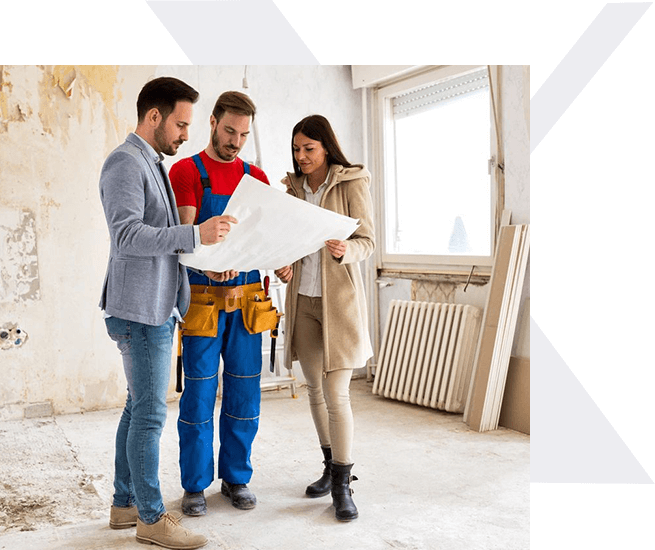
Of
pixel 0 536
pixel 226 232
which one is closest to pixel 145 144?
pixel 226 232

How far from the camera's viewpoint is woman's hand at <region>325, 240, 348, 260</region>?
2264mm

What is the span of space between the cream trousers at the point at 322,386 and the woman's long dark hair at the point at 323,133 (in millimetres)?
539

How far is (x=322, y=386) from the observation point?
Answer: 8.32ft

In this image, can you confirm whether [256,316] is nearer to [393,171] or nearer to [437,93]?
[437,93]

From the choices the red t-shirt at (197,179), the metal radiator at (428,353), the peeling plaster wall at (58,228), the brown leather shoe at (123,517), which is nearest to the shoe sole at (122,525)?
the brown leather shoe at (123,517)

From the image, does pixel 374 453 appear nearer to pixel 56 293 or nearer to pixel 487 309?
pixel 487 309

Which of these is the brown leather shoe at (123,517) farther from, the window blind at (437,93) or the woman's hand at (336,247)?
the window blind at (437,93)

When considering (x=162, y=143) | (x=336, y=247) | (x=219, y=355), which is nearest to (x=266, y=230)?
(x=336, y=247)

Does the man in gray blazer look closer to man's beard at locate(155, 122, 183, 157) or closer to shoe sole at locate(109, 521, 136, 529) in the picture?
man's beard at locate(155, 122, 183, 157)

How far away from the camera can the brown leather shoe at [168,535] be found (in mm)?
2133

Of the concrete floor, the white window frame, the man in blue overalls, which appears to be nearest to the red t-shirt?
the man in blue overalls

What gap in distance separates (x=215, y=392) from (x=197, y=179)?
31.0 inches

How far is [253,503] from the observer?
8.30 feet

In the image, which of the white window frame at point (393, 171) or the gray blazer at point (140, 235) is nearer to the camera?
the gray blazer at point (140, 235)
